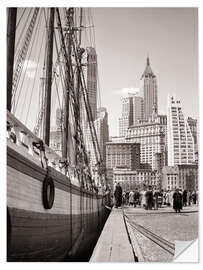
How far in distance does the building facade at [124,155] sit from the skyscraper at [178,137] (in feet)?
1.55

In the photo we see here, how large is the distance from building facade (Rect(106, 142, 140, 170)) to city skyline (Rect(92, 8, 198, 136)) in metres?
0.31

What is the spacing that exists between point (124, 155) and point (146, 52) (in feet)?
4.51

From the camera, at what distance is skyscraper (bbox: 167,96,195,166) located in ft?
15.0

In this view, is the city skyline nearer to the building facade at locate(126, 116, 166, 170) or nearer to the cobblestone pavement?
the building facade at locate(126, 116, 166, 170)

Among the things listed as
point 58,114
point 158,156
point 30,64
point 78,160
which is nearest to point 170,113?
point 158,156

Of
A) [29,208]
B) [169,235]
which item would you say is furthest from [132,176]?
[29,208]

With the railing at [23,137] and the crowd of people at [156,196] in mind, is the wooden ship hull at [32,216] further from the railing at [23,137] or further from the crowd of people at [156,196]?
the crowd of people at [156,196]

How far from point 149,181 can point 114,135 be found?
0.99 metres

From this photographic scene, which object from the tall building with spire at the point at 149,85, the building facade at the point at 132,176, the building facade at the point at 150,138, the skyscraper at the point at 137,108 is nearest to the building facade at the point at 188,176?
the building facade at the point at 150,138

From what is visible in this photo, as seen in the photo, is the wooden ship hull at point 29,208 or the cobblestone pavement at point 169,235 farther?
the cobblestone pavement at point 169,235

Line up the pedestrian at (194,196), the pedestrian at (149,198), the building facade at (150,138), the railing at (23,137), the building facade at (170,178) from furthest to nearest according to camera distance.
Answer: the pedestrian at (149,198) < the building facade at (150,138) < the building facade at (170,178) < the pedestrian at (194,196) < the railing at (23,137)

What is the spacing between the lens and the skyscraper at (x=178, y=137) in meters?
4.57

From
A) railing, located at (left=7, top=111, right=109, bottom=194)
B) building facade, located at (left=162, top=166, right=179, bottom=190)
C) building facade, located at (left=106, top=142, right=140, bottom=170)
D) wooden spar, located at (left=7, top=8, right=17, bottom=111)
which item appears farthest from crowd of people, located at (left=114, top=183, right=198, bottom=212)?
wooden spar, located at (left=7, top=8, right=17, bottom=111)
